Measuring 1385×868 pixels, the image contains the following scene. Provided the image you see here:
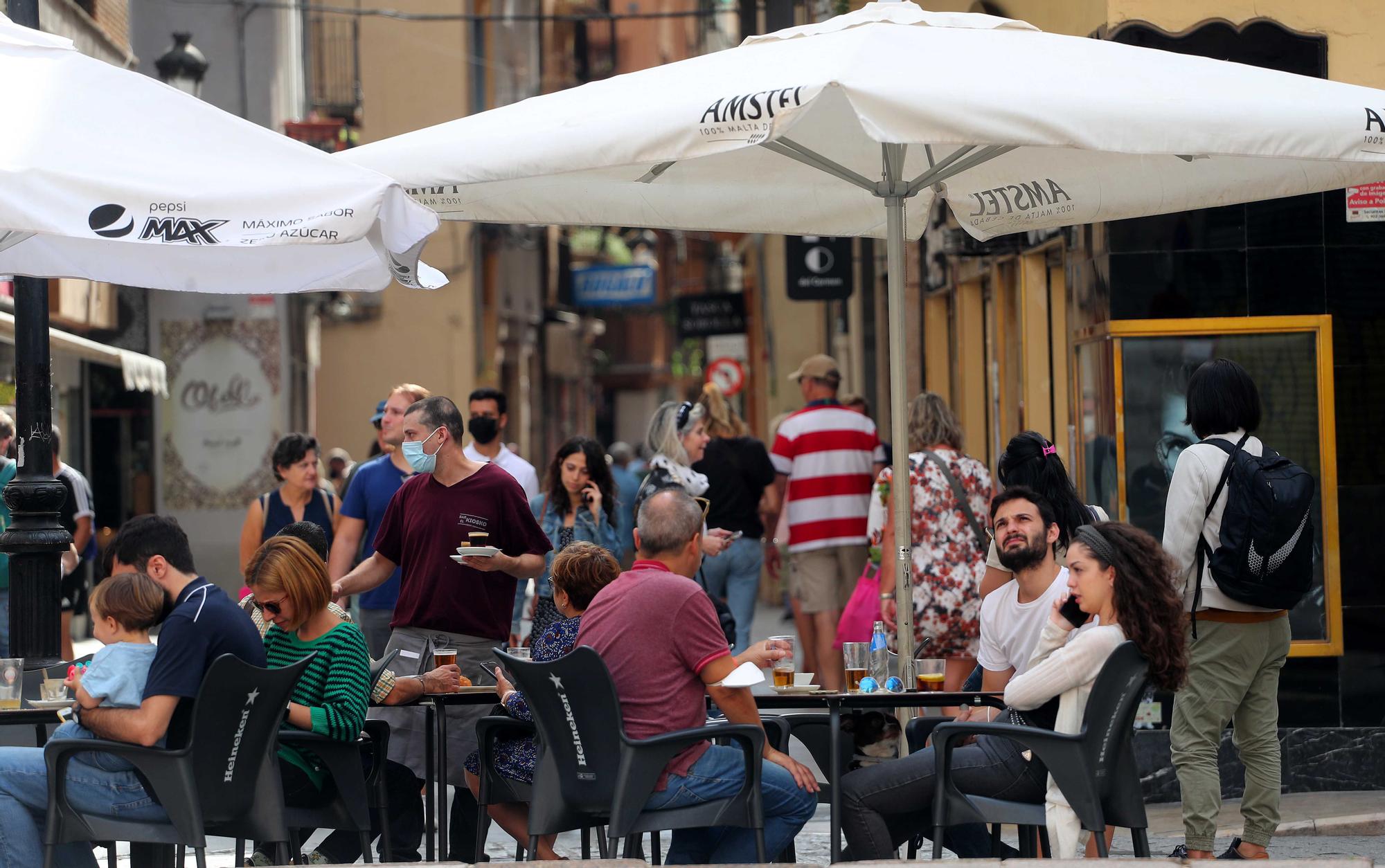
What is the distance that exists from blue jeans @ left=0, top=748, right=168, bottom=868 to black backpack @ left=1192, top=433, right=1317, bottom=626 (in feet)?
12.7

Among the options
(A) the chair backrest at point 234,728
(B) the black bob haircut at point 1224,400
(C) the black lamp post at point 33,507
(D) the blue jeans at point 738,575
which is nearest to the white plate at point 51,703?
(A) the chair backrest at point 234,728

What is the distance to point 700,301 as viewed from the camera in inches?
1042

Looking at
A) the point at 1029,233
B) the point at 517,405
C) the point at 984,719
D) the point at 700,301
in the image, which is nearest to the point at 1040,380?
the point at 1029,233

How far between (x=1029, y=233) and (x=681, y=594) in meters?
5.98

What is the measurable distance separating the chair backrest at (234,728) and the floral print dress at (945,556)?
13.5 feet

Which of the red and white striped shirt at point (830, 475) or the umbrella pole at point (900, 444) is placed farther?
the red and white striped shirt at point (830, 475)

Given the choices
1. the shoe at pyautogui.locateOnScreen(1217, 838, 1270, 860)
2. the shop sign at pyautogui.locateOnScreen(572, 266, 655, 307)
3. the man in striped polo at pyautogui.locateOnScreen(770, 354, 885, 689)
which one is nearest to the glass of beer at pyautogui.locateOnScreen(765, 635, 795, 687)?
the shoe at pyautogui.locateOnScreen(1217, 838, 1270, 860)

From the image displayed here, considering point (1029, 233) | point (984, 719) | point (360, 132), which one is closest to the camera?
point (984, 719)

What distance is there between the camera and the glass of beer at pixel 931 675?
6.17 meters

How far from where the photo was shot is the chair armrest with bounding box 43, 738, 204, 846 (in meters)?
5.25

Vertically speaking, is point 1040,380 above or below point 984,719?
above

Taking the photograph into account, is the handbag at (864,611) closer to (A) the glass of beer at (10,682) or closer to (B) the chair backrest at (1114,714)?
(B) the chair backrest at (1114,714)

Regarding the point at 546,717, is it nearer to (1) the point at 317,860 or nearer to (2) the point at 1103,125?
(1) the point at 317,860

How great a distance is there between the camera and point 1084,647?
5.32m
